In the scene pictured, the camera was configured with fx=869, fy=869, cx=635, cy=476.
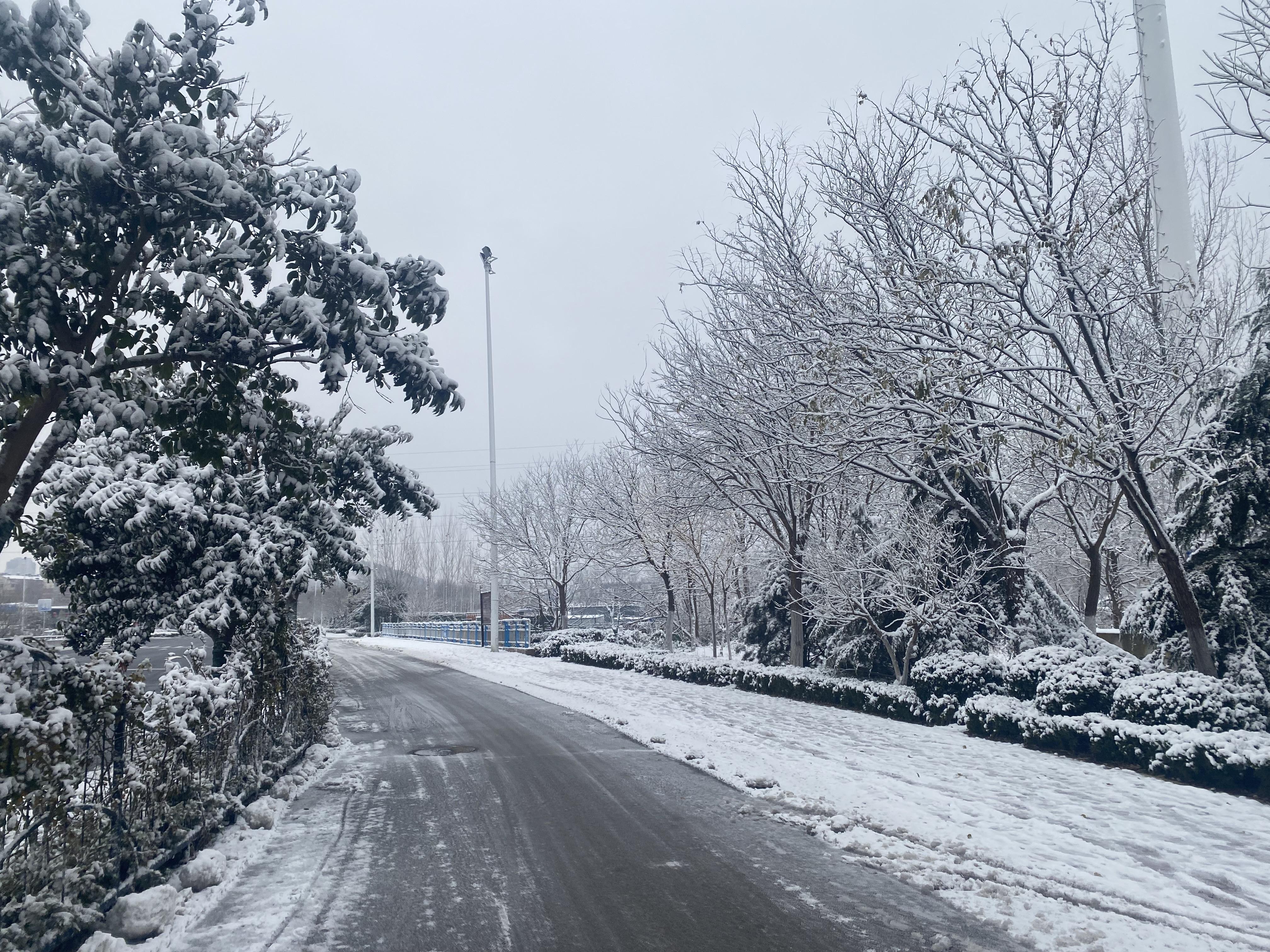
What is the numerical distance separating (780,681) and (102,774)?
1374 cm

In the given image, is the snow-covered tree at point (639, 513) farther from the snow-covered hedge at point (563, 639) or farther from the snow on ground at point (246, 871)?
the snow on ground at point (246, 871)

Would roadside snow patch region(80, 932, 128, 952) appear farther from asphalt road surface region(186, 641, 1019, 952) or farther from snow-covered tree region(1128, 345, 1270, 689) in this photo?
snow-covered tree region(1128, 345, 1270, 689)

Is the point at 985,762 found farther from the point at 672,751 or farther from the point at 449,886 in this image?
the point at 449,886

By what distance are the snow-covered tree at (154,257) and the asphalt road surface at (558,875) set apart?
3252 mm

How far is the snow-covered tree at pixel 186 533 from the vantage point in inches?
385

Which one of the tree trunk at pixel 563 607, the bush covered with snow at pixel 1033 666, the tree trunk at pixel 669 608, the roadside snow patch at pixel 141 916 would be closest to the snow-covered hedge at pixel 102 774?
the roadside snow patch at pixel 141 916

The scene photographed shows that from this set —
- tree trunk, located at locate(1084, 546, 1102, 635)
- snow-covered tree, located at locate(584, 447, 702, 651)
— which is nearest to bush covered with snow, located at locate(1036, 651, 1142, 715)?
tree trunk, located at locate(1084, 546, 1102, 635)

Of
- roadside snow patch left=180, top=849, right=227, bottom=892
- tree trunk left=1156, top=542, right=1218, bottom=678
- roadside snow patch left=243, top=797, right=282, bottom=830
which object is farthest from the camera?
tree trunk left=1156, top=542, right=1218, bottom=678

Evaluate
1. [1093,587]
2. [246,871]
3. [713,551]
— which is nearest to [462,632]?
[713,551]

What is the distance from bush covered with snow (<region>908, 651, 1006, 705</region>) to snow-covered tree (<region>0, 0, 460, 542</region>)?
9.83m

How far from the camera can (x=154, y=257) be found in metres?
6.11

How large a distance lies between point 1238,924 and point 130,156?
8269 millimetres

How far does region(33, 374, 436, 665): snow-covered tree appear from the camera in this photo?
9773mm

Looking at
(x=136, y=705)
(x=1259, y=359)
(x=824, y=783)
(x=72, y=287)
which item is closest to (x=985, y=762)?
(x=824, y=783)
